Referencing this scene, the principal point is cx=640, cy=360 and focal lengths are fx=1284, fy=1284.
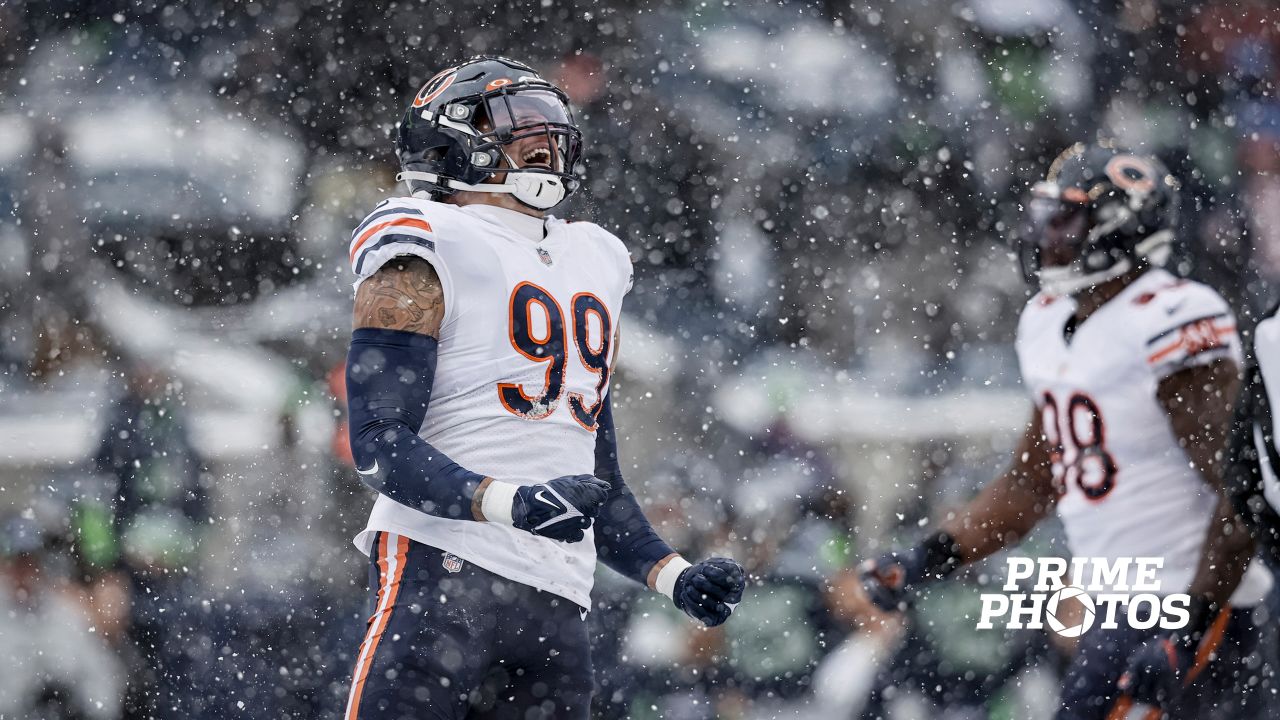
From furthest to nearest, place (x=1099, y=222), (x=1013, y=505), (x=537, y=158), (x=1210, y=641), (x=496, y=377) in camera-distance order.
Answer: (x=1099, y=222) < (x=1013, y=505) < (x=1210, y=641) < (x=537, y=158) < (x=496, y=377)

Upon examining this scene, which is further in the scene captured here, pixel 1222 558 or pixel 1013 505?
pixel 1013 505

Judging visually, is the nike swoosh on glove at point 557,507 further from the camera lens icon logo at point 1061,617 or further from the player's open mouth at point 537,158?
the camera lens icon logo at point 1061,617

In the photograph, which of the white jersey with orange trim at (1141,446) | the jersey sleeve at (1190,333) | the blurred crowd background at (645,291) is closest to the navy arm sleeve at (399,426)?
the white jersey with orange trim at (1141,446)

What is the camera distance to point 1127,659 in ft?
10.3

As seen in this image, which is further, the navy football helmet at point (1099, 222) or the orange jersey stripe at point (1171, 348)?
the navy football helmet at point (1099, 222)

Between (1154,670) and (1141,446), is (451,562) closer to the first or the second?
(1154,670)

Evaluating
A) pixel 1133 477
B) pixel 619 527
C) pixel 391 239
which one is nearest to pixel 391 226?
pixel 391 239

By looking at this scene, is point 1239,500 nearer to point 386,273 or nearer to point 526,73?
point 526,73

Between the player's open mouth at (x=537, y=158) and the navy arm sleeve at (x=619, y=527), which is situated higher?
A: the player's open mouth at (x=537, y=158)

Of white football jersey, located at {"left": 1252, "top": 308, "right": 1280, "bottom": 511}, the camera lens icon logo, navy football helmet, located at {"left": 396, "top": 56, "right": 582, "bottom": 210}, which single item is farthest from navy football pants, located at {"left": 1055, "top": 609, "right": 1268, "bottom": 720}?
navy football helmet, located at {"left": 396, "top": 56, "right": 582, "bottom": 210}

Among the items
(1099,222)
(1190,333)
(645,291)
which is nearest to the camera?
(1190,333)

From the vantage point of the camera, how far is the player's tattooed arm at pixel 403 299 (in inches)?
67.0

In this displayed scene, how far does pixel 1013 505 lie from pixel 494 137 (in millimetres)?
2249

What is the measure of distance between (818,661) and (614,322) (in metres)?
4.52
